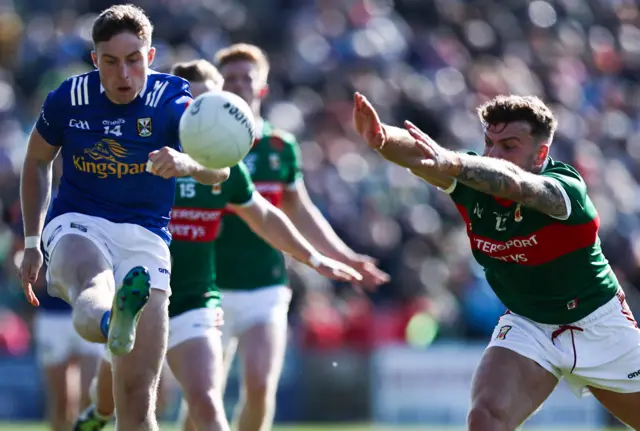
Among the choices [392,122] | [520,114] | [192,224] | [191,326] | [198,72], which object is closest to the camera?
[520,114]

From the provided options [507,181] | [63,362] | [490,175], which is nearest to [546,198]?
[507,181]

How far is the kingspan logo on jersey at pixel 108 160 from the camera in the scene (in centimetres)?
723

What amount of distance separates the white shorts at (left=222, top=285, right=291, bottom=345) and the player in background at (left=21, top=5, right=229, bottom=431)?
223 cm

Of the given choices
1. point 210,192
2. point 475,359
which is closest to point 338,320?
point 475,359

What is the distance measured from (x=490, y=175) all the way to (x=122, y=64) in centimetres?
214

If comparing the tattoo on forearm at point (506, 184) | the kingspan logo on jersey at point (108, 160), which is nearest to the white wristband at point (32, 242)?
the kingspan logo on jersey at point (108, 160)

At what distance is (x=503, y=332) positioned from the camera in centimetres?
735

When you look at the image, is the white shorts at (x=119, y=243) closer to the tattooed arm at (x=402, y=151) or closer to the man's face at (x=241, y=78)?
the tattooed arm at (x=402, y=151)

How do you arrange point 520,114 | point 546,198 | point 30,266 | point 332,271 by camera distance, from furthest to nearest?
point 332,271 < point 30,266 < point 520,114 < point 546,198

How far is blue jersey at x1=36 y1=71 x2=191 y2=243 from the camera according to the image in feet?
23.8

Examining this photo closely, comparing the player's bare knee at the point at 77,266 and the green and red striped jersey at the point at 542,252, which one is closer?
the player's bare knee at the point at 77,266

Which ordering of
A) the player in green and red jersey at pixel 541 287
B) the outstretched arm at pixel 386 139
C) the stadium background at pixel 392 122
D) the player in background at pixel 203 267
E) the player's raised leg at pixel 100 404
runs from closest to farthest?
the outstretched arm at pixel 386 139 < the player in green and red jersey at pixel 541 287 < the player in background at pixel 203 267 < the player's raised leg at pixel 100 404 < the stadium background at pixel 392 122

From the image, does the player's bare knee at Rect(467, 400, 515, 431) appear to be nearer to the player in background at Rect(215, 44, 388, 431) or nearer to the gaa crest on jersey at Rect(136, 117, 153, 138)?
the player in background at Rect(215, 44, 388, 431)

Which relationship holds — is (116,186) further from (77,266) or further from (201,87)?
(201,87)
